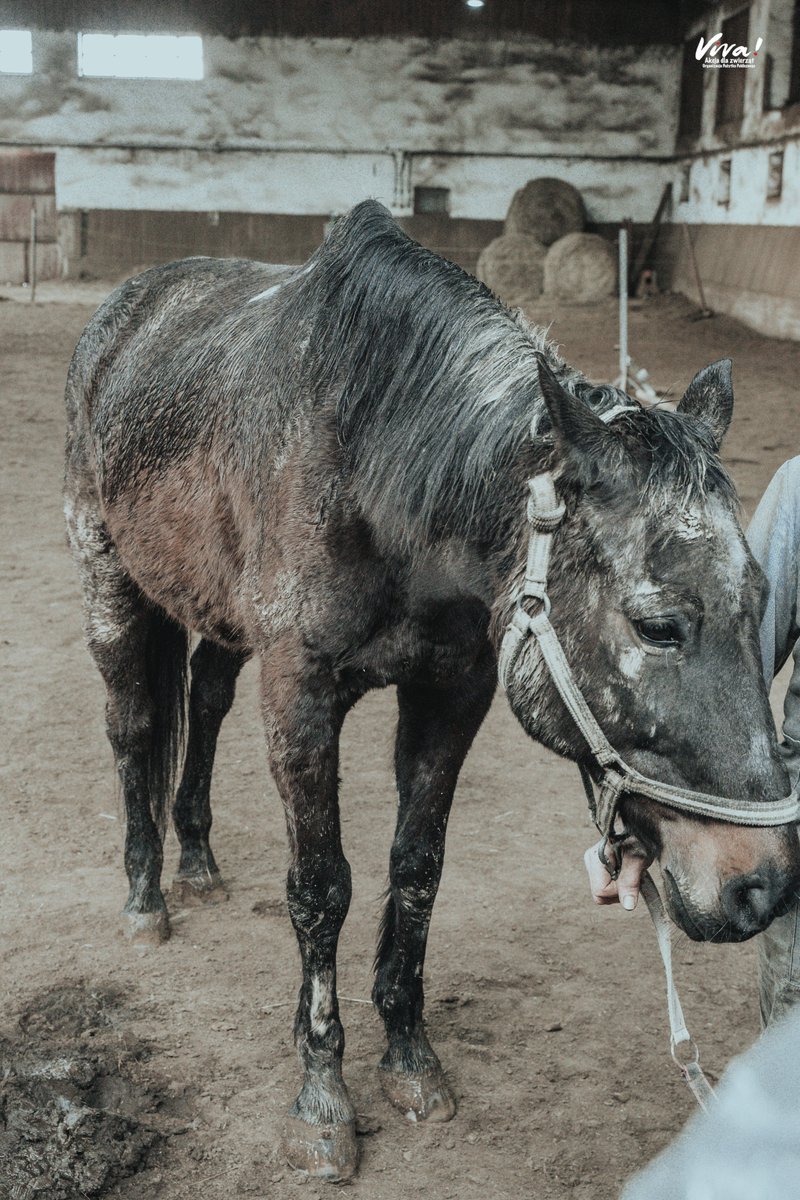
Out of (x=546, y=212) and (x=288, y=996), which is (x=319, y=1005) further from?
(x=546, y=212)

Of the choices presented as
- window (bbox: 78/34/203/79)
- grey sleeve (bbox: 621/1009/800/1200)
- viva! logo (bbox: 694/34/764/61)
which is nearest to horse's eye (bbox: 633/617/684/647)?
grey sleeve (bbox: 621/1009/800/1200)

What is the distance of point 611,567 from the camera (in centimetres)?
201

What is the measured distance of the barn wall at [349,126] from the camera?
72.4 ft

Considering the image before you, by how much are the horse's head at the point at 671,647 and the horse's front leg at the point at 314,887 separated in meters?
0.62

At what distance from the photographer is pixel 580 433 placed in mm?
2031

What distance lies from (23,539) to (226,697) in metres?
4.00

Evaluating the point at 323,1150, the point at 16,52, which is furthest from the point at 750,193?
the point at 323,1150

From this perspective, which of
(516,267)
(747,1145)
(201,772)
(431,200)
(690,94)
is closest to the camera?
(747,1145)

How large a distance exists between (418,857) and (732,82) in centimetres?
1887

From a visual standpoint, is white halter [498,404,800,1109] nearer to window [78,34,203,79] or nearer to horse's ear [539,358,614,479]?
horse's ear [539,358,614,479]

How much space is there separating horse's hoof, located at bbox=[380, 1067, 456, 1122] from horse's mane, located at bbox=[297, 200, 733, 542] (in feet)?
4.25

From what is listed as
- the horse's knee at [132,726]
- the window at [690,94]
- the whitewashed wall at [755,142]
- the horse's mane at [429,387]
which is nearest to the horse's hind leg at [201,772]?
the horse's knee at [132,726]

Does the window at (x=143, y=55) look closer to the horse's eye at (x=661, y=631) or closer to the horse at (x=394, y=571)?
the horse at (x=394, y=571)

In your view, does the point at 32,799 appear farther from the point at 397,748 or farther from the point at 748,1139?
the point at 748,1139
